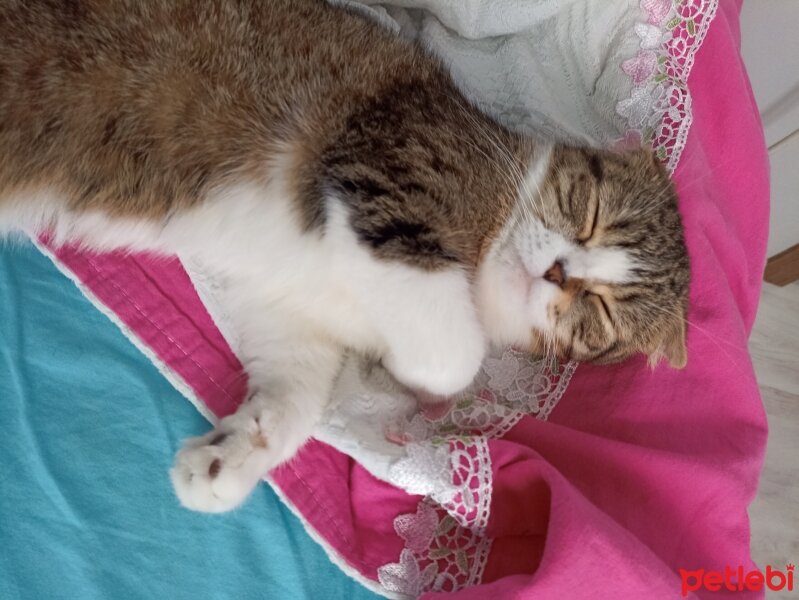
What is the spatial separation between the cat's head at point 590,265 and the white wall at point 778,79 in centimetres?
85

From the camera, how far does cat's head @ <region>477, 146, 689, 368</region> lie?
1.02m

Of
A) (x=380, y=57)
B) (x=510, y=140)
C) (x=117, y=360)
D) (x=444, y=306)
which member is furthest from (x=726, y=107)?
(x=117, y=360)

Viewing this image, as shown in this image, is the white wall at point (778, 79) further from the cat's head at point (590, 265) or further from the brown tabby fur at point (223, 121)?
the brown tabby fur at point (223, 121)

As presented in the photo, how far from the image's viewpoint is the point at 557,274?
101cm

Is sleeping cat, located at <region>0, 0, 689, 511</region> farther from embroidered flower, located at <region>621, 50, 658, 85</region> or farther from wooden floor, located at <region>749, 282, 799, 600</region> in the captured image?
wooden floor, located at <region>749, 282, 799, 600</region>

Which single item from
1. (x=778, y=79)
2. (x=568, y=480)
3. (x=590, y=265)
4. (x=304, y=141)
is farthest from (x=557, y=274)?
(x=778, y=79)

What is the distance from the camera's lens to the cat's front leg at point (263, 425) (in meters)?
0.89

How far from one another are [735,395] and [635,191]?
44cm

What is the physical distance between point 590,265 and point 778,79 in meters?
1.17

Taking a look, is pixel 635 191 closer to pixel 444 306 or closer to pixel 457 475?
pixel 444 306

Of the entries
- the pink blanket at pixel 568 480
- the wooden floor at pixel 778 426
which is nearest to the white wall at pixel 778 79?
the wooden floor at pixel 778 426

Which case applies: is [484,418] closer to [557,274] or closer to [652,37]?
[557,274]

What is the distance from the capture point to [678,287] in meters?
1.14

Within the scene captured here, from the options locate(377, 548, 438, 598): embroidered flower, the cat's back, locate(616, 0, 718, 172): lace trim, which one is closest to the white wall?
locate(616, 0, 718, 172): lace trim
